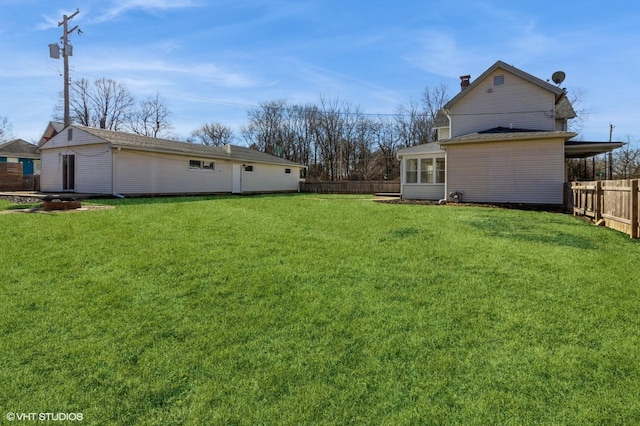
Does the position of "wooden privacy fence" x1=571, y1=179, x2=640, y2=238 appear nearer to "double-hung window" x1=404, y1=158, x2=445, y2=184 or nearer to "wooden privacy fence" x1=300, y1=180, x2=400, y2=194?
"double-hung window" x1=404, y1=158, x2=445, y2=184

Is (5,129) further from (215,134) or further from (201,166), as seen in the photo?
(201,166)

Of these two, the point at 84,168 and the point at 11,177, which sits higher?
the point at 84,168

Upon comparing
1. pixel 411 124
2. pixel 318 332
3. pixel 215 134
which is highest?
pixel 215 134

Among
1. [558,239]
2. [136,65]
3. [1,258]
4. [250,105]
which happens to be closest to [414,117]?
[250,105]

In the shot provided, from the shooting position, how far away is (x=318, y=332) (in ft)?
10.5

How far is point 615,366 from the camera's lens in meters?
2.63

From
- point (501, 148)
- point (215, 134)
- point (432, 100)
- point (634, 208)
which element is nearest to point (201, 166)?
point (501, 148)

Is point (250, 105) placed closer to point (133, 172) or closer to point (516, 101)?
point (133, 172)

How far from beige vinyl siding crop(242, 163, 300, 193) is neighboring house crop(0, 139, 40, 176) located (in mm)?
19083

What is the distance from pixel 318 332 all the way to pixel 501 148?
13.2 m

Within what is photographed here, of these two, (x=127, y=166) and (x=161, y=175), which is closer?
(x=127, y=166)

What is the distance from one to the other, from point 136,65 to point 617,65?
22.7 metres

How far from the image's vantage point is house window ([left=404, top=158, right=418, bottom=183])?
17609mm

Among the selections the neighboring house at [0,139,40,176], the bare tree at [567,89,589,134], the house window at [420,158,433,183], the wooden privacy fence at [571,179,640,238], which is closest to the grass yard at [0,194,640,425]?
the wooden privacy fence at [571,179,640,238]
